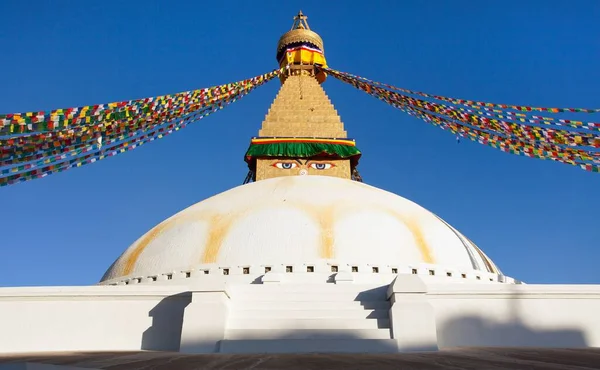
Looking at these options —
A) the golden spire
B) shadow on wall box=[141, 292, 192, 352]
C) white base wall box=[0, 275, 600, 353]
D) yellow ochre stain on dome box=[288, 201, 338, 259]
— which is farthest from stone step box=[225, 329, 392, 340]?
the golden spire

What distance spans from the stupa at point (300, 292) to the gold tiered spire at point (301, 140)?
9.60ft

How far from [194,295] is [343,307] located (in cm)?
185

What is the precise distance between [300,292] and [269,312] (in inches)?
25.3

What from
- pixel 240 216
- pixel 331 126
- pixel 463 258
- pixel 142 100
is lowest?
pixel 463 258

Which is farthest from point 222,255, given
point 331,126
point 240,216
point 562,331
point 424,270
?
point 331,126

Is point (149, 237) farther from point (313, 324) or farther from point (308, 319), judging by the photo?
point (313, 324)

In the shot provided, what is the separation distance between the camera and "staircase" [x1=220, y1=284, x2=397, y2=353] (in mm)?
4918

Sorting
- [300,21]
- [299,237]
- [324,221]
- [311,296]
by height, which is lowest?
[311,296]

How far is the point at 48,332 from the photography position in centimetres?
613

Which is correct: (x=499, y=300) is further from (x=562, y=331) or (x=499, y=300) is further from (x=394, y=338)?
(x=394, y=338)

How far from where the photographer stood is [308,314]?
5.82m

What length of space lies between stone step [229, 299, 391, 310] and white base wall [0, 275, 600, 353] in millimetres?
13

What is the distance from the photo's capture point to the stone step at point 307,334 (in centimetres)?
528

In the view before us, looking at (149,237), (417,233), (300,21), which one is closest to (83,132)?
(149,237)
